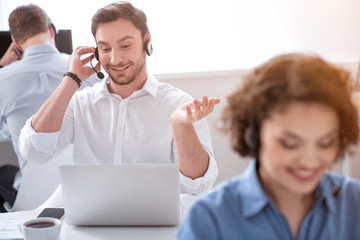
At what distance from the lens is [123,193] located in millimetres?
1398

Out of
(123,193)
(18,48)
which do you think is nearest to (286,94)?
(123,193)

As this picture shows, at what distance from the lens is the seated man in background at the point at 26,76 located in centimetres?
285

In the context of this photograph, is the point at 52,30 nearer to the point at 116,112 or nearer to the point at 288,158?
the point at 116,112

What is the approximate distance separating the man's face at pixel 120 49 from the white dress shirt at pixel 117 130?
0.25 ft

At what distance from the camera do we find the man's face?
206cm

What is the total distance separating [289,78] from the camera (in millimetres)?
884

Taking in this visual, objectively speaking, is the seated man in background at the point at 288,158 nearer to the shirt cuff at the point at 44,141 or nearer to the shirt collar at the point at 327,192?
the shirt collar at the point at 327,192

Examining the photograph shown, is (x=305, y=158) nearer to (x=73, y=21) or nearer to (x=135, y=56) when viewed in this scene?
(x=135, y=56)

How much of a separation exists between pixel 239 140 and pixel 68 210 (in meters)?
0.66

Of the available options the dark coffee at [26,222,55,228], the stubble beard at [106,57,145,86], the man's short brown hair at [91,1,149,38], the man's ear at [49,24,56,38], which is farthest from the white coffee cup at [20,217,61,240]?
the man's ear at [49,24,56,38]

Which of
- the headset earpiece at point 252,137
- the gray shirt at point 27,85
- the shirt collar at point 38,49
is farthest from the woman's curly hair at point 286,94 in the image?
the shirt collar at point 38,49

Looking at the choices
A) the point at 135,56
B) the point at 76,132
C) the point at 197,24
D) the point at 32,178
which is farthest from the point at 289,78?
the point at 197,24

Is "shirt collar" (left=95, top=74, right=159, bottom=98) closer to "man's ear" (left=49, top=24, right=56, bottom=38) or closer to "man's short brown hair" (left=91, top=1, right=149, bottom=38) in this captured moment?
"man's short brown hair" (left=91, top=1, right=149, bottom=38)

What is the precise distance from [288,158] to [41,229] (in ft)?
2.32
